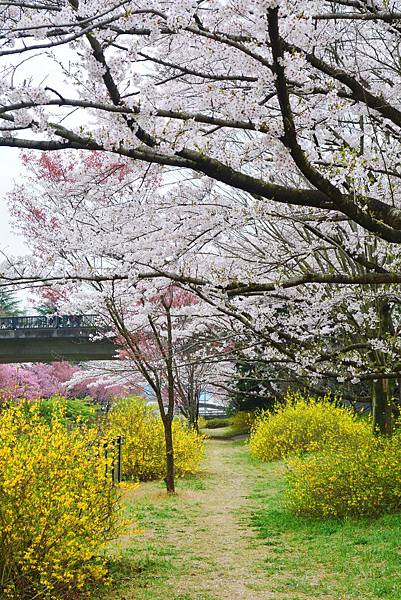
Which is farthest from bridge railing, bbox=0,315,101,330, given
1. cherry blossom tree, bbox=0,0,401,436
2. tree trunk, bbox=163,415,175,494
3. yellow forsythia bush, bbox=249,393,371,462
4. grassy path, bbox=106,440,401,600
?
cherry blossom tree, bbox=0,0,401,436

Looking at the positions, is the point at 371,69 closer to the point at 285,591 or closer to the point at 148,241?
the point at 148,241

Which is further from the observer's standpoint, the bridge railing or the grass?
the bridge railing

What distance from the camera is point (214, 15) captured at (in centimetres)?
415

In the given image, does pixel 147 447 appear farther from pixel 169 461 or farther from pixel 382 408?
pixel 382 408

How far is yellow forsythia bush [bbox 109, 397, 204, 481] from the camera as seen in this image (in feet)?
41.9

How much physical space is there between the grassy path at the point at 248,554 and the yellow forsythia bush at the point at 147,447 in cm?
191

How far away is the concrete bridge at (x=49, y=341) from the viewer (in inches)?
1030

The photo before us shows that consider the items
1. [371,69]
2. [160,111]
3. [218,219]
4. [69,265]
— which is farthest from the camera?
[371,69]

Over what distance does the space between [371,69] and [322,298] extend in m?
3.28

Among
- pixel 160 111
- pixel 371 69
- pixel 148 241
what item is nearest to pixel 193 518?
pixel 148 241

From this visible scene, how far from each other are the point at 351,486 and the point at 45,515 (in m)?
4.75

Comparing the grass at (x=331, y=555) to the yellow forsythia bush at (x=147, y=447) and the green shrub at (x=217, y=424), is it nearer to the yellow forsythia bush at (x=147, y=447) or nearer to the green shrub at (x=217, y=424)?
the yellow forsythia bush at (x=147, y=447)

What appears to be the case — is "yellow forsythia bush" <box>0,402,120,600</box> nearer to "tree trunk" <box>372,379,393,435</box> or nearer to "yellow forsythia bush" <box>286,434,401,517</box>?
"yellow forsythia bush" <box>286,434,401,517</box>

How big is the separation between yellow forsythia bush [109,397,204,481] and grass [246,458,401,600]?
3859mm
